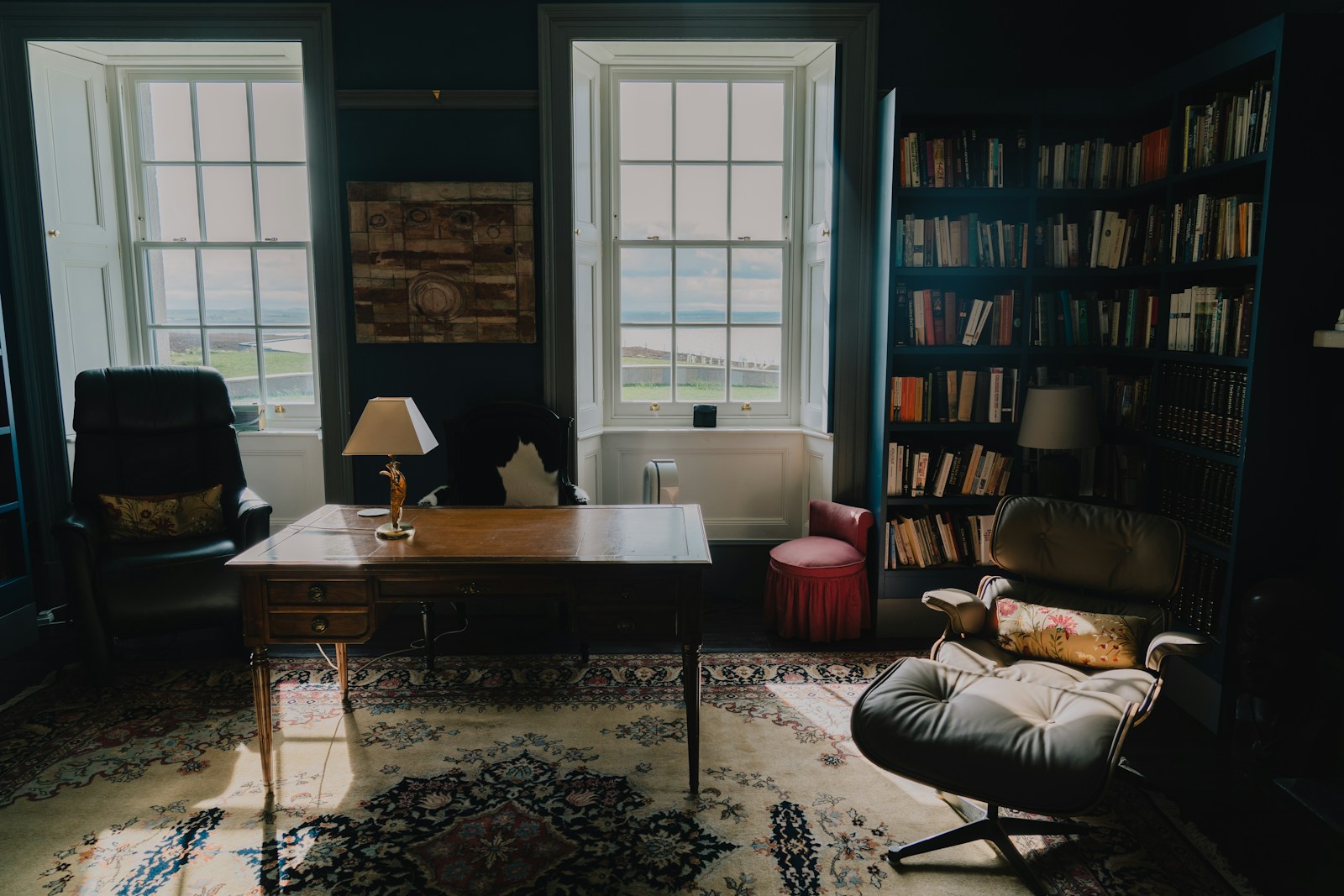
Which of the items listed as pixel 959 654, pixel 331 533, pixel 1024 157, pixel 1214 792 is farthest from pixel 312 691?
pixel 1024 157

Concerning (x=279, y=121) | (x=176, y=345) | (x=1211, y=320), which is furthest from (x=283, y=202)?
(x=1211, y=320)

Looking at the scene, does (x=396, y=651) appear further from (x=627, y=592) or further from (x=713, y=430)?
(x=713, y=430)

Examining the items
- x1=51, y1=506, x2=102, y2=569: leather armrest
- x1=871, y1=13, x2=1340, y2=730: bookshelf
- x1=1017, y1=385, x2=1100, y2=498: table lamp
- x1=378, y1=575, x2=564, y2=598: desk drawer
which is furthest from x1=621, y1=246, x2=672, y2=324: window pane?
x1=51, y1=506, x2=102, y2=569: leather armrest

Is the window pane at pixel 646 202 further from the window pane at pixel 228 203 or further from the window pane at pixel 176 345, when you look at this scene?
the window pane at pixel 176 345

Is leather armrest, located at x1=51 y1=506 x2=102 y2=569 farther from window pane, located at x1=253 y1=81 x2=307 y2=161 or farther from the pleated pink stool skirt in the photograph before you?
→ the pleated pink stool skirt


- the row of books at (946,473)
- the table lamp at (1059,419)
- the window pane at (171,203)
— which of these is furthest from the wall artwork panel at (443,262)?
the table lamp at (1059,419)

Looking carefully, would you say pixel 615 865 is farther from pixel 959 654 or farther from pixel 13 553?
pixel 13 553

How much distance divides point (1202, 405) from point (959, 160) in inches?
55.4

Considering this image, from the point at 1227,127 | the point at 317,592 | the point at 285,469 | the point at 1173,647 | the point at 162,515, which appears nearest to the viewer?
the point at 1173,647

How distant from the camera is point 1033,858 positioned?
237 cm

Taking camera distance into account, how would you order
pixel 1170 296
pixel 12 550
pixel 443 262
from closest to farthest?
1. pixel 1170 296
2. pixel 12 550
3. pixel 443 262

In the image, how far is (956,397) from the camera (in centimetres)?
392

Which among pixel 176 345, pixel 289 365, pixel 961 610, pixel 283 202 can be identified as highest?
pixel 283 202

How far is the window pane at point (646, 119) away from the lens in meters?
4.50
